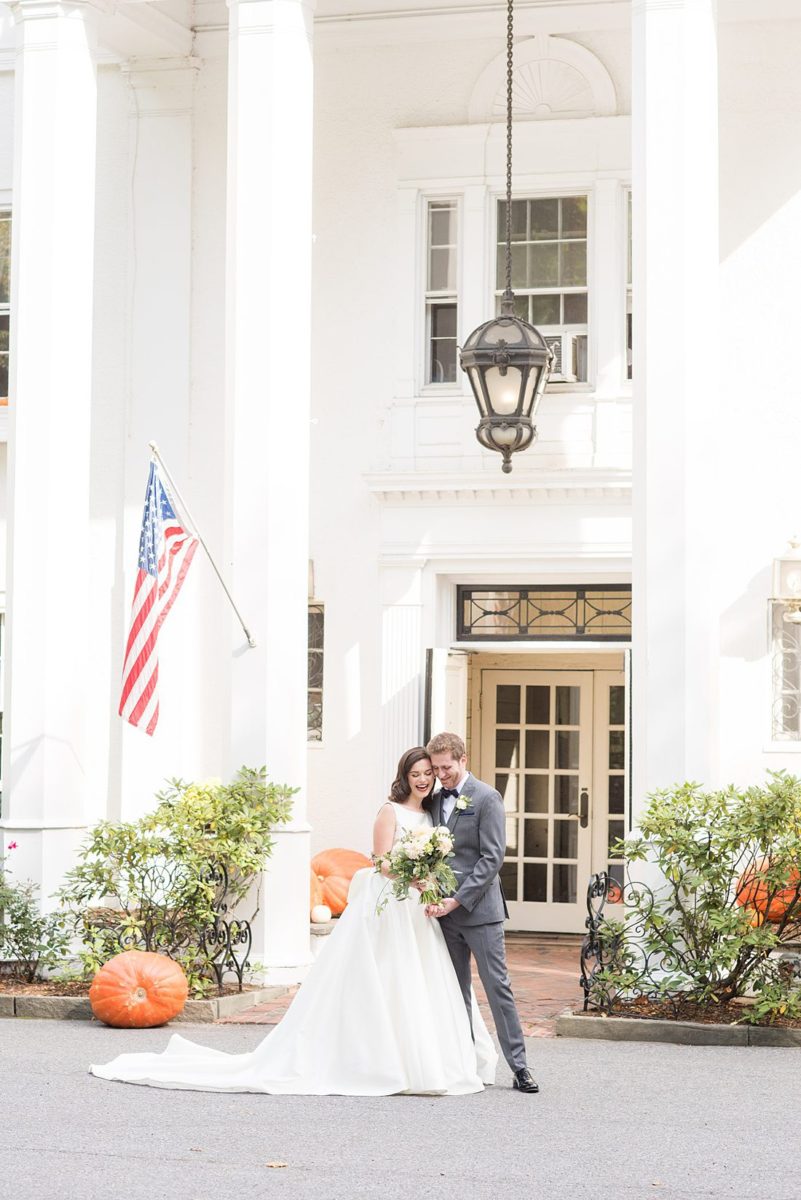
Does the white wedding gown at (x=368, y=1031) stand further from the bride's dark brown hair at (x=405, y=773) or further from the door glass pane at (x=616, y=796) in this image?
the door glass pane at (x=616, y=796)

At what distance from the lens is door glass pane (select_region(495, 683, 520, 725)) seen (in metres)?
16.0

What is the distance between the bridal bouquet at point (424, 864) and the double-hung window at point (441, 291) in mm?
6561

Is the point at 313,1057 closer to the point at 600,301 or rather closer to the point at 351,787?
the point at 351,787

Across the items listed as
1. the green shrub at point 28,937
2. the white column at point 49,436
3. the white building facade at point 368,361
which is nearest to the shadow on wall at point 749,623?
the white building facade at point 368,361

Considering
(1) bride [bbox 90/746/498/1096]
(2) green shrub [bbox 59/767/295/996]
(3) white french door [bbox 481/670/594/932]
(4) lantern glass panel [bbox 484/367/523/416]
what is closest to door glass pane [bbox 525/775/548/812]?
(3) white french door [bbox 481/670/594/932]

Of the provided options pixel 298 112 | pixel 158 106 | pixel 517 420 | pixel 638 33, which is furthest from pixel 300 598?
pixel 158 106

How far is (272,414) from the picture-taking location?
11.8m

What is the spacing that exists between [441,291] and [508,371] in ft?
5.81

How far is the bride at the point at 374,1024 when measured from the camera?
846cm

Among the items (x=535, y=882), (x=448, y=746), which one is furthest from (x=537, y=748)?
(x=448, y=746)

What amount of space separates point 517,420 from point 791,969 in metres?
4.77

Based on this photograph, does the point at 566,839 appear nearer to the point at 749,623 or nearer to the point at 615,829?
the point at 615,829

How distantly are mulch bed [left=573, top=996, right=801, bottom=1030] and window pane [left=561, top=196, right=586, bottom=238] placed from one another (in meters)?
6.65

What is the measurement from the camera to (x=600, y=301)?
14000mm
